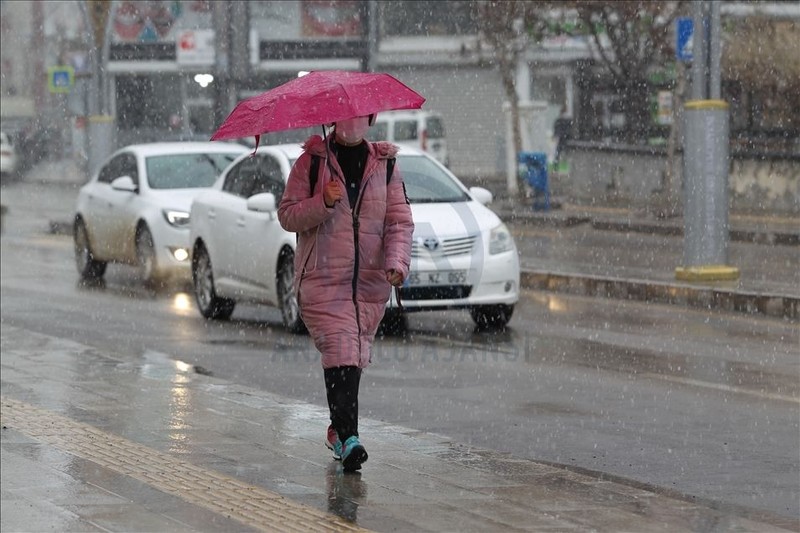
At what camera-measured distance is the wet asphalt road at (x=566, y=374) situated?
8.96 metres

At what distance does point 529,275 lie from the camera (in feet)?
63.6

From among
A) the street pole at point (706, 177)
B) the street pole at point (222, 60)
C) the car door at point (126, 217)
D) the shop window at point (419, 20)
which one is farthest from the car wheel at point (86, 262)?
the shop window at point (419, 20)

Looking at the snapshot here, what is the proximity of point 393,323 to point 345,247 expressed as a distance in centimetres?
713

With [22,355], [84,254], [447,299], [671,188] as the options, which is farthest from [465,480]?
[671,188]

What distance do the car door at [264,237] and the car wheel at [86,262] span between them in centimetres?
536

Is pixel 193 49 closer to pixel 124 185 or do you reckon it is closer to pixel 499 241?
pixel 124 185

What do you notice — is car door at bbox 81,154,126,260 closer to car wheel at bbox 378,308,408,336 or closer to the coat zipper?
car wheel at bbox 378,308,408,336

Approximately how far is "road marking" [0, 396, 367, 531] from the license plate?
16.6ft

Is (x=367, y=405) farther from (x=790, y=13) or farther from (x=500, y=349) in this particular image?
(x=790, y=13)

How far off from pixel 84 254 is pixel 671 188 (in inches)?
523

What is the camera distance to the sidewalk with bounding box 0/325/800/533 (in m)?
6.82

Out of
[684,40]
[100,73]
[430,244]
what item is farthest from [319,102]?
[100,73]

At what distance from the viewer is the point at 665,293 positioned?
17.4 metres

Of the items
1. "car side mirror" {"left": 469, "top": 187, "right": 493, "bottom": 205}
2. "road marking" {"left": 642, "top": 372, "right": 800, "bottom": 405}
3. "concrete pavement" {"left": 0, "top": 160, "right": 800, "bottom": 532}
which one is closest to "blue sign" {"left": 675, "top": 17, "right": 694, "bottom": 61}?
"car side mirror" {"left": 469, "top": 187, "right": 493, "bottom": 205}
